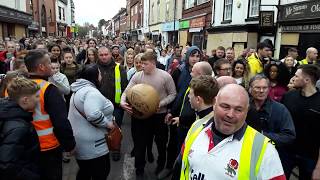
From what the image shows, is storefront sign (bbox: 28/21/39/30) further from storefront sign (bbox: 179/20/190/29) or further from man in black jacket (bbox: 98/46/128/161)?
man in black jacket (bbox: 98/46/128/161)

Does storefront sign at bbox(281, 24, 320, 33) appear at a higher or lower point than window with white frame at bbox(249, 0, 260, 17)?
lower

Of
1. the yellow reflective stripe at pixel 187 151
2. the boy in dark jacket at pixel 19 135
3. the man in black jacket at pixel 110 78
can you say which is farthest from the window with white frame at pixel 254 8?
the yellow reflective stripe at pixel 187 151

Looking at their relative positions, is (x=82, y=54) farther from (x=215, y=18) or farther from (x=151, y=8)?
(x=151, y=8)

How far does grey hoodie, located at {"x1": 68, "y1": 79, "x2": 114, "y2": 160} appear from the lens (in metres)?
3.48

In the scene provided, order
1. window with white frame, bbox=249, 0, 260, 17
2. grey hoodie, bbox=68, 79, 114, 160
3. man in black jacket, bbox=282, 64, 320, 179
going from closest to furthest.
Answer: grey hoodie, bbox=68, 79, 114, 160
man in black jacket, bbox=282, 64, 320, 179
window with white frame, bbox=249, 0, 260, 17

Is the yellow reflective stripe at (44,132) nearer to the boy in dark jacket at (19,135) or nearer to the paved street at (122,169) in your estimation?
the boy in dark jacket at (19,135)

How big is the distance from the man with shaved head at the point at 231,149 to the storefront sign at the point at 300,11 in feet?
31.2

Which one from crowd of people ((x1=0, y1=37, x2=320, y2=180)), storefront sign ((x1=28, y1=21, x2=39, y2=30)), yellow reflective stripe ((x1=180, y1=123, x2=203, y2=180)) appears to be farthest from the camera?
storefront sign ((x1=28, y1=21, x2=39, y2=30))

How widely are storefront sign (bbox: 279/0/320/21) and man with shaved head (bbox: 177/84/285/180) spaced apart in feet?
31.2

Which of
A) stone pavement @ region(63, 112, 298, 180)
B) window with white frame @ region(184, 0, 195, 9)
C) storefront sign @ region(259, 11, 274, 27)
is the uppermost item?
window with white frame @ region(184, 0, 195, 9)

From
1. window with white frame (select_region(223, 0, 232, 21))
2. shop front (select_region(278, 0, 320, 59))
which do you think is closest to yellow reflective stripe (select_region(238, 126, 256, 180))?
shop front (select_region(278, 0, 320, 59))

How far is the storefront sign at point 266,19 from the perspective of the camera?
42.1 feet

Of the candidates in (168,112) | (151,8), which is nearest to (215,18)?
(168,112)

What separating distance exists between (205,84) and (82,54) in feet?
21.8
